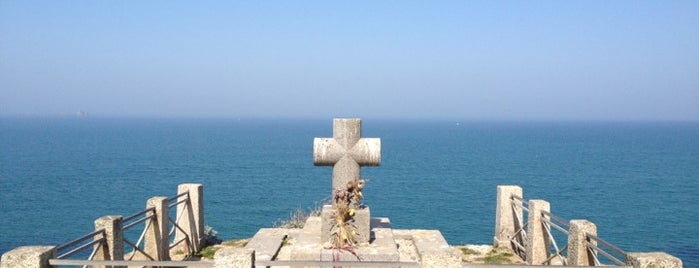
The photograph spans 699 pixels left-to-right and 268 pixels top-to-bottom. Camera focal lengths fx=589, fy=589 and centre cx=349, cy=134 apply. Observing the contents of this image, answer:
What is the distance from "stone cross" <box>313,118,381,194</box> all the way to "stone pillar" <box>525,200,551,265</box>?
3854 millimetres

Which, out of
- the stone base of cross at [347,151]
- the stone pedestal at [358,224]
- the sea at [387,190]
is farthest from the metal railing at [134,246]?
the sea at [387,190]

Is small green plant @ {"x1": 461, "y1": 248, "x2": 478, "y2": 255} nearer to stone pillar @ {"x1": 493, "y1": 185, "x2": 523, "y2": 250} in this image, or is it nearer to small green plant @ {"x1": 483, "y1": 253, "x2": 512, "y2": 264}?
small green plant @ {"x1": 483, "y1": 253, "x2": 512, "y2": 264}

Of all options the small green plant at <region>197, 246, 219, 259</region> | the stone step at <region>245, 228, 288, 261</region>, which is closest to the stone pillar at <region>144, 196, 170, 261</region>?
the small green plant at <region>197, 246, 219, 259</region>

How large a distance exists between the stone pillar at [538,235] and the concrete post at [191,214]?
7.79 m

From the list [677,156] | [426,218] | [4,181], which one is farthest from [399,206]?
[677,156]

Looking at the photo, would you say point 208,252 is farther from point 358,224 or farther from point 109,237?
point 358,224

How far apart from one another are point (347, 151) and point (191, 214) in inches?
205

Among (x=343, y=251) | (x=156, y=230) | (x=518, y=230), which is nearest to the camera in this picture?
(x=343, y=251)

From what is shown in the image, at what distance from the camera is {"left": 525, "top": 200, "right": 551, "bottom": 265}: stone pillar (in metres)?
12.7

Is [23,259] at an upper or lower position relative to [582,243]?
upper

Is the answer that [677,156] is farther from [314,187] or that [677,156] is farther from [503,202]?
[503,202]

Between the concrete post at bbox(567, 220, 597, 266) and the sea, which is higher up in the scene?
the concrete post at bbox(567, 220, 597, 266)

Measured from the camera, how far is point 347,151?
11.4 metres

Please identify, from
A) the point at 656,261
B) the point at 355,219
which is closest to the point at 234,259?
the point at 355,219
